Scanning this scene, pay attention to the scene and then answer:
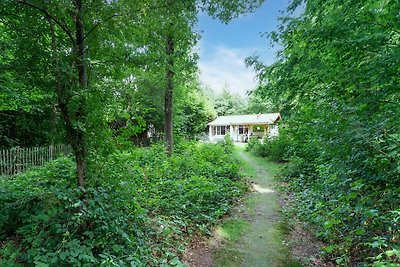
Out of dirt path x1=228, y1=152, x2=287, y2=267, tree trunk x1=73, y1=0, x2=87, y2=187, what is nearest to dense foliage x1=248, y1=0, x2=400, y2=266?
dirt path x1=228, y1=152, x2=287, y2=267

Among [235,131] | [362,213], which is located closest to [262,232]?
[362,213]

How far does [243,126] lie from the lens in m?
29.3

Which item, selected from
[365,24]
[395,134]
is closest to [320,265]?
[395,134]

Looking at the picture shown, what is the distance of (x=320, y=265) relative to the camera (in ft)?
10.5

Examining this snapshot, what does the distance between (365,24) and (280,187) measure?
5.28m

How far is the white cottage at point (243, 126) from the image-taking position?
2662 cm

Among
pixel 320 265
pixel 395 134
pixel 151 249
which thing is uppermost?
pixel 395 134

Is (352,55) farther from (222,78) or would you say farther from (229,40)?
(222,78)

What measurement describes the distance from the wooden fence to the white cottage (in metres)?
18.1

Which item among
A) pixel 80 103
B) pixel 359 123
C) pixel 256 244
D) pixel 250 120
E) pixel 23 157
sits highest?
pixel 250 120

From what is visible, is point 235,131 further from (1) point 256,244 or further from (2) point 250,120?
(1) point 256,244

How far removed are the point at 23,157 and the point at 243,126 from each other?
24.0m

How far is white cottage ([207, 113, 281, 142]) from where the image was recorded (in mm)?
26625

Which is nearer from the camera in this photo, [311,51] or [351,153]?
[351,153]
